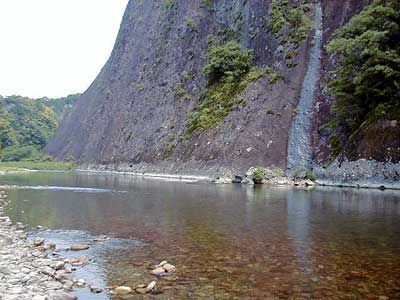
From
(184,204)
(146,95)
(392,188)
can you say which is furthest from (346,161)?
(146,95)

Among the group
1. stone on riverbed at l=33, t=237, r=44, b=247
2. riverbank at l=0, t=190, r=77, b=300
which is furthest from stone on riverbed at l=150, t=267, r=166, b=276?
stone on riverbed at l=33, t=237, r=44, b=247

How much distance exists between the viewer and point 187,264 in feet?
35.5

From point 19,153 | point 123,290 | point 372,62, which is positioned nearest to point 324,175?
point 372,62

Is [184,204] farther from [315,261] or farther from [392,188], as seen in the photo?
[392,188]

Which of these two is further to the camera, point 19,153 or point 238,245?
point 19,153

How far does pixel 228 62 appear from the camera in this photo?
6022 cm

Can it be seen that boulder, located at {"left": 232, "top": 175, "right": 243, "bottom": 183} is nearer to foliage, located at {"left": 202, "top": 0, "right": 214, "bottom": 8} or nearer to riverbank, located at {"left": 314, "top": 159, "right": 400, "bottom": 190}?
riverbank, located at {"left": 314, "top": 159, "right": 400, "bottom": 190}

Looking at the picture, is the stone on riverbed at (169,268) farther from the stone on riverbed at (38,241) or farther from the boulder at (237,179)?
the boulder at (237,179)

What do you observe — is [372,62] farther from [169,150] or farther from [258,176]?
[169,150]

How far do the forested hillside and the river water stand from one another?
118 metres

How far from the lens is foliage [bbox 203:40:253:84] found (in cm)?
5922

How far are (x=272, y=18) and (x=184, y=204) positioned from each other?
43.5m

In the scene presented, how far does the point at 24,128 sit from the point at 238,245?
153015 mm

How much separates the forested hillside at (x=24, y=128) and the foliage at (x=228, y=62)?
84.4 metres
